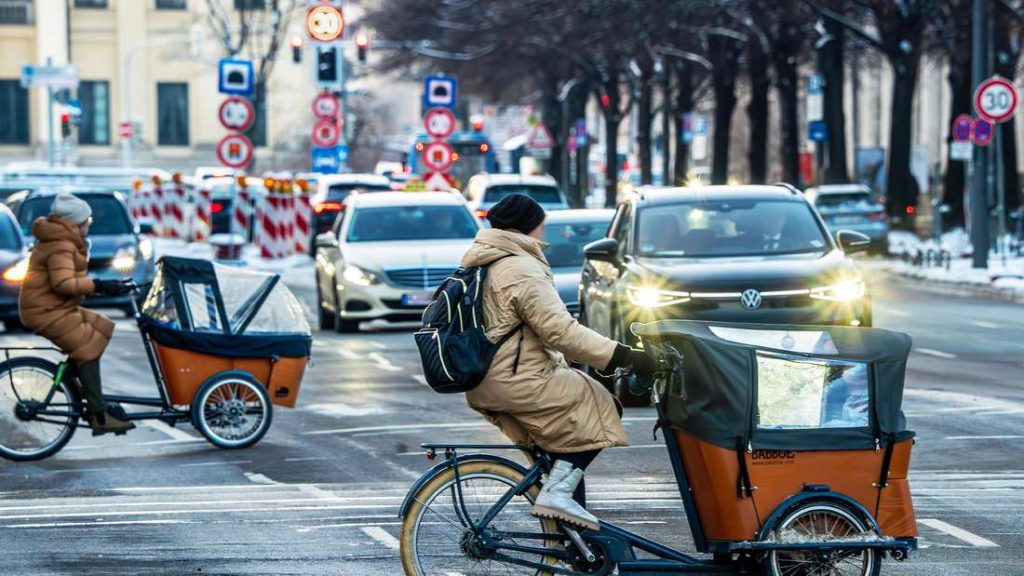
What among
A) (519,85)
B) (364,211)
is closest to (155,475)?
(364,211)

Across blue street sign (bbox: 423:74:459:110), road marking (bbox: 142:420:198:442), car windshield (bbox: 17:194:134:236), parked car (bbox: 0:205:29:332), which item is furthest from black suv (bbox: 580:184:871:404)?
blue street sign (bbox: 423:74:459:110)

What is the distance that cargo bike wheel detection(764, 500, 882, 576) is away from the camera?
7031 mm

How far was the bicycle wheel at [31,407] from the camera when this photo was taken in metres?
12.0

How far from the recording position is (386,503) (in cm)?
999

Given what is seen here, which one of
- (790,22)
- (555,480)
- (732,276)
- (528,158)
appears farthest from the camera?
(528,158)

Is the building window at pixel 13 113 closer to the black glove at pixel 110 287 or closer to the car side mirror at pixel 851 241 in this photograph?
the car side mirror at pixel 851 241

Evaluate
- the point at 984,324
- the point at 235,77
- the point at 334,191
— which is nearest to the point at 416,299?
the point at 984,324

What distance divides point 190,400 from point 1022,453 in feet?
16.3

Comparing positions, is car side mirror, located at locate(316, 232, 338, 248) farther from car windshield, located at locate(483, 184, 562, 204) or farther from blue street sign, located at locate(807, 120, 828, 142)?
blue street sign, located at locate(807, 120, 828, 142)

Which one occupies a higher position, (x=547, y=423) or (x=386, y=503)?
(x=547, y=423)

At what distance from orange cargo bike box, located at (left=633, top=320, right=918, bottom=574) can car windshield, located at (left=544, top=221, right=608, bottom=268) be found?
44.1ft

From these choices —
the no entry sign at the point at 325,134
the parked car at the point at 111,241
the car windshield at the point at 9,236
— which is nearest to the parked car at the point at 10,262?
the car windshield at the point at 9,236

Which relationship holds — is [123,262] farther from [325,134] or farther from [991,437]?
[991,437]

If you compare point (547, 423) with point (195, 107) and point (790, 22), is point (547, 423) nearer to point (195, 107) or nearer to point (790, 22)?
point (790, 22)
